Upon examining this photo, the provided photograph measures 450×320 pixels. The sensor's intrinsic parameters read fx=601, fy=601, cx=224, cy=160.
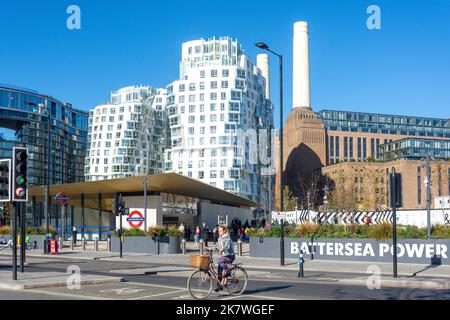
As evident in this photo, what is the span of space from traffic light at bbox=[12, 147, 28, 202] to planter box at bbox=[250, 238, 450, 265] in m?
15.8

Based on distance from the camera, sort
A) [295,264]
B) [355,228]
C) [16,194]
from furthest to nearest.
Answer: [355,228] → [295,264] → [16,194]

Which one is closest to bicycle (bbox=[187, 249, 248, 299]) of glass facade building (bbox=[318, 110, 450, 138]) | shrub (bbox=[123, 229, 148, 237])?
shrub (bbox=[123, 229, 148, 237])

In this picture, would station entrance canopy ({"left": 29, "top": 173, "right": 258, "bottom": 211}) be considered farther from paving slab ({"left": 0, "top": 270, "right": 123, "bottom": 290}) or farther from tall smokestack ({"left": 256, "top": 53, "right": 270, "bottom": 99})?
tall smokestack ({"left": 256, "top": 53, "right": 270, "bottom": 99})

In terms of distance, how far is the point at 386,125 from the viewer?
194000 mm

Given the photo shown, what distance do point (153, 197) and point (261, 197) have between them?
8341 cm

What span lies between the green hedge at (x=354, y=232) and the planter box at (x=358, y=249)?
1.10 feet

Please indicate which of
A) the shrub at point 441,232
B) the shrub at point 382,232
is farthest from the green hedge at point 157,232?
the shrub at point 441,232

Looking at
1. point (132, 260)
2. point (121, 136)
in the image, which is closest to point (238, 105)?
point (121, 136)

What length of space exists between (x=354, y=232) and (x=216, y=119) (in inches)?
3790

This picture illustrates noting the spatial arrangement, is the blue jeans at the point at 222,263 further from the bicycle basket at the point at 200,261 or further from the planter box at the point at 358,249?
the planter box at the point at 358,249

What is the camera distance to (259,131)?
131 m

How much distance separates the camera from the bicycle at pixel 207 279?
46.2ft

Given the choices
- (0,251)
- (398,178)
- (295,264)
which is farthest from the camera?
(0,251)
